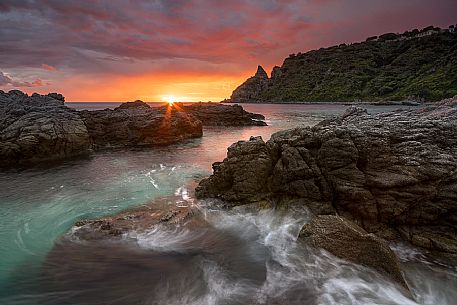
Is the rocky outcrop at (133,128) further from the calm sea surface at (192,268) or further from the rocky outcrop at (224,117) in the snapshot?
the calm sea surface at (192,268)

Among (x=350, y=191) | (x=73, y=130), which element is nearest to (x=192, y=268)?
(x=350, y=191)

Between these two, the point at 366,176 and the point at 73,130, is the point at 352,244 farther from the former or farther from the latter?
the point at 73,130

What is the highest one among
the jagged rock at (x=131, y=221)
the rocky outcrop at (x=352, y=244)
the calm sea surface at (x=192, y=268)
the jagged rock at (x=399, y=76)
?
the jagged rock at (x=399, y=76)

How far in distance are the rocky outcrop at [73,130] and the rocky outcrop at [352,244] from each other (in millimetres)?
33580

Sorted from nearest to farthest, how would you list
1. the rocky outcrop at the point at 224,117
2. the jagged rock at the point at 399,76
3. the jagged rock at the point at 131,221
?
the jagged rock at the point at 131,221 → the rocky outcrop at the point at 224,117 → the jagged rock at the point at 399,76

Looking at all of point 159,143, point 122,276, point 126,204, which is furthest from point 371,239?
point 159,143

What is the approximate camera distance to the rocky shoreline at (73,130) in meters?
32.9

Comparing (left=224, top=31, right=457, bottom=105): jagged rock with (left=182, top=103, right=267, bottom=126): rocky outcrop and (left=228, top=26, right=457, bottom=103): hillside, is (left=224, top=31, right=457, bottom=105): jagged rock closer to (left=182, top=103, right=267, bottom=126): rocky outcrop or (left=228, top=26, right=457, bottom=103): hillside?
(left=228, top=26, right=457, bottom=103): hillside

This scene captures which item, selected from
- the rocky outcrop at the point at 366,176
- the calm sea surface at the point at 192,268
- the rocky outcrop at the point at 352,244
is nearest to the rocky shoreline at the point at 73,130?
the calm sea surface at the point at 192,268

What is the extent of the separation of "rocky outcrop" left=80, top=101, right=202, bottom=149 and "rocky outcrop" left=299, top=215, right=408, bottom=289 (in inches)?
1435

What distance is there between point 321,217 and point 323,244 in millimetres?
1166

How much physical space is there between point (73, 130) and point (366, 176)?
37.5 m

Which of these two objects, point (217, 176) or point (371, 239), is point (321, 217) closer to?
point (371, 239)

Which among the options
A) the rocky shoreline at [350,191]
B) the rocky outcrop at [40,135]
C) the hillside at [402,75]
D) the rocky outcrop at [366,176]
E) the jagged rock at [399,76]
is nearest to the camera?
the rocky shoreline at [350,191]
